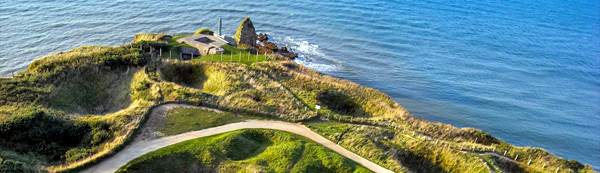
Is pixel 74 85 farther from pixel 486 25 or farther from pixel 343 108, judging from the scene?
pixel 486 25

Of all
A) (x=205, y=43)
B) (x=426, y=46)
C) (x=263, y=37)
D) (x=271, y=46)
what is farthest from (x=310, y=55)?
(x=426, y=46)

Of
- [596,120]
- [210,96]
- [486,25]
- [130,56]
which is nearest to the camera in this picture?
[210,96]

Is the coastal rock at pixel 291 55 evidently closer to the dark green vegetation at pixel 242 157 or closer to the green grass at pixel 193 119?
the green grass at pixel 193 119

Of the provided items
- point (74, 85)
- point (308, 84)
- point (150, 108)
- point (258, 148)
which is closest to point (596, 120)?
point (308, 84)

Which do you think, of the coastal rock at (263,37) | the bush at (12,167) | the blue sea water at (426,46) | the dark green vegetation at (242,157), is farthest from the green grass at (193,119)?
the coastal rock at (263,37)

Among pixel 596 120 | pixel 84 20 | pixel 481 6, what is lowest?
pixel 596 120

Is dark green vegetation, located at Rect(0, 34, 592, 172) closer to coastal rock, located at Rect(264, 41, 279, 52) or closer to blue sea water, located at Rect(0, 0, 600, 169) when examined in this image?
blue sea water, located at Rect(0, 0, 600, 169)

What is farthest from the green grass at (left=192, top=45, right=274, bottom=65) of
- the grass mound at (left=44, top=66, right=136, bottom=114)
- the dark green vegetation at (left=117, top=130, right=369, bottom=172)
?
the dark green vegetation at (left=117, top=130, right=369, bottom=172)
